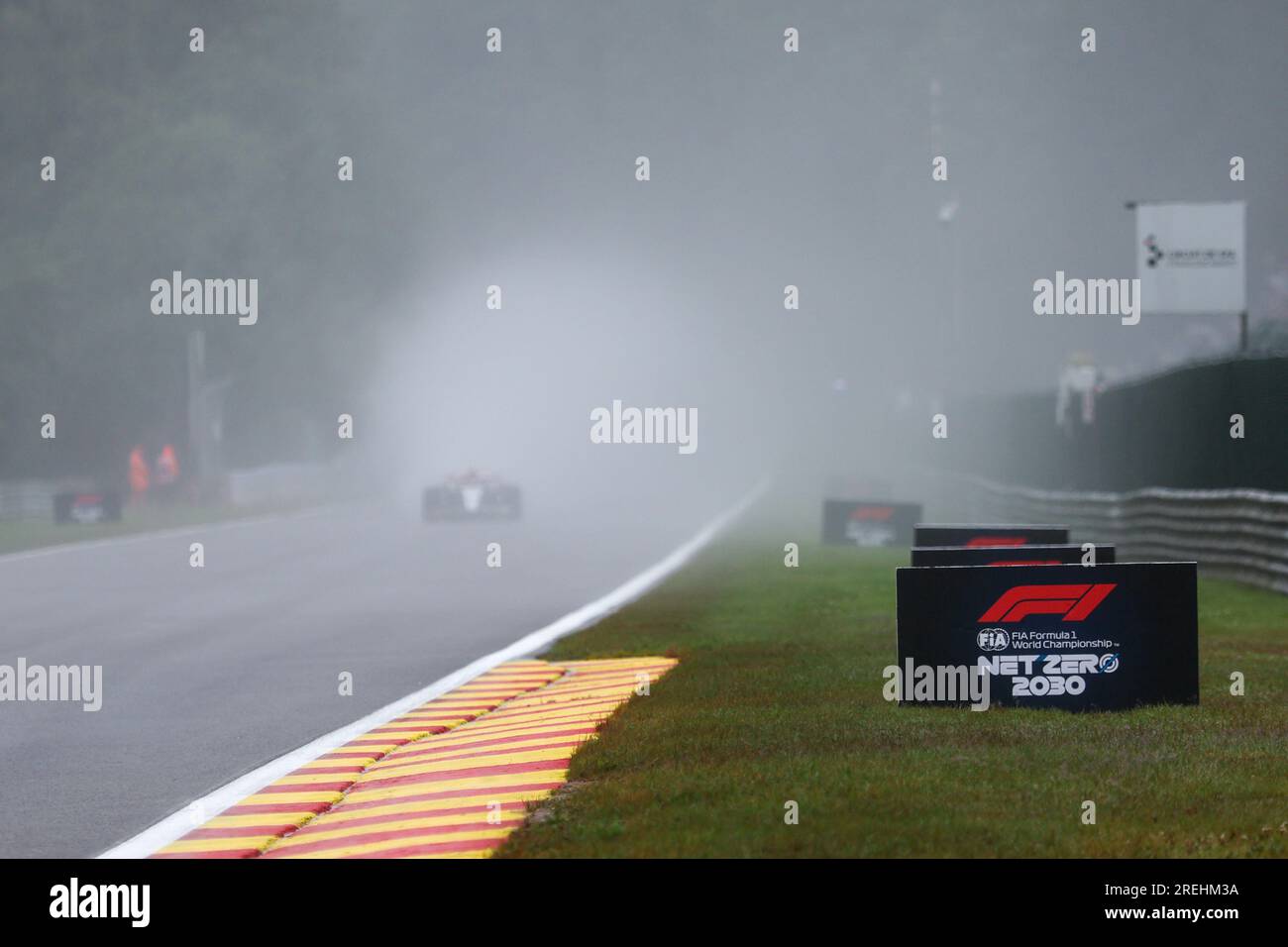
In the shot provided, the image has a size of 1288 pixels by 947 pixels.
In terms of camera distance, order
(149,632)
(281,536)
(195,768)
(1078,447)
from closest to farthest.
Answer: (195,768), (149,632), (1078,447), (281,536)

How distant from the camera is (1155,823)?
23.2 ft

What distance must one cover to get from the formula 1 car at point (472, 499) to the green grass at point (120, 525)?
16.7ft

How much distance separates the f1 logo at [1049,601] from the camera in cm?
968

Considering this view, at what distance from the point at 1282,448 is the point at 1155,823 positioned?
46.9 ft

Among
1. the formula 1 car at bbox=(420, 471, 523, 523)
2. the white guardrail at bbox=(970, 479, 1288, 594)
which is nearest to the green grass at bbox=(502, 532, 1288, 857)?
the white guardrail at bbox=(970, 479, 1288, 594)

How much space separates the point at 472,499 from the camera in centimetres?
4319

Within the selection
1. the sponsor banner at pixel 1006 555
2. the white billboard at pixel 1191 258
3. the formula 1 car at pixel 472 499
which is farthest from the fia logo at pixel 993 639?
the formula 1 car at pixel 472 499

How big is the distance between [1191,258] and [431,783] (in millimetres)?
21472

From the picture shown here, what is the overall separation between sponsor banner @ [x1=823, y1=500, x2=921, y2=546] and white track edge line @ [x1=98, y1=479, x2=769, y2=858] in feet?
24.1

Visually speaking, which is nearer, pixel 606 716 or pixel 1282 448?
pixel 606 716

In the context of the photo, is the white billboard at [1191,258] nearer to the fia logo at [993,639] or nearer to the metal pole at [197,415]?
the fia logo at [993,639]
